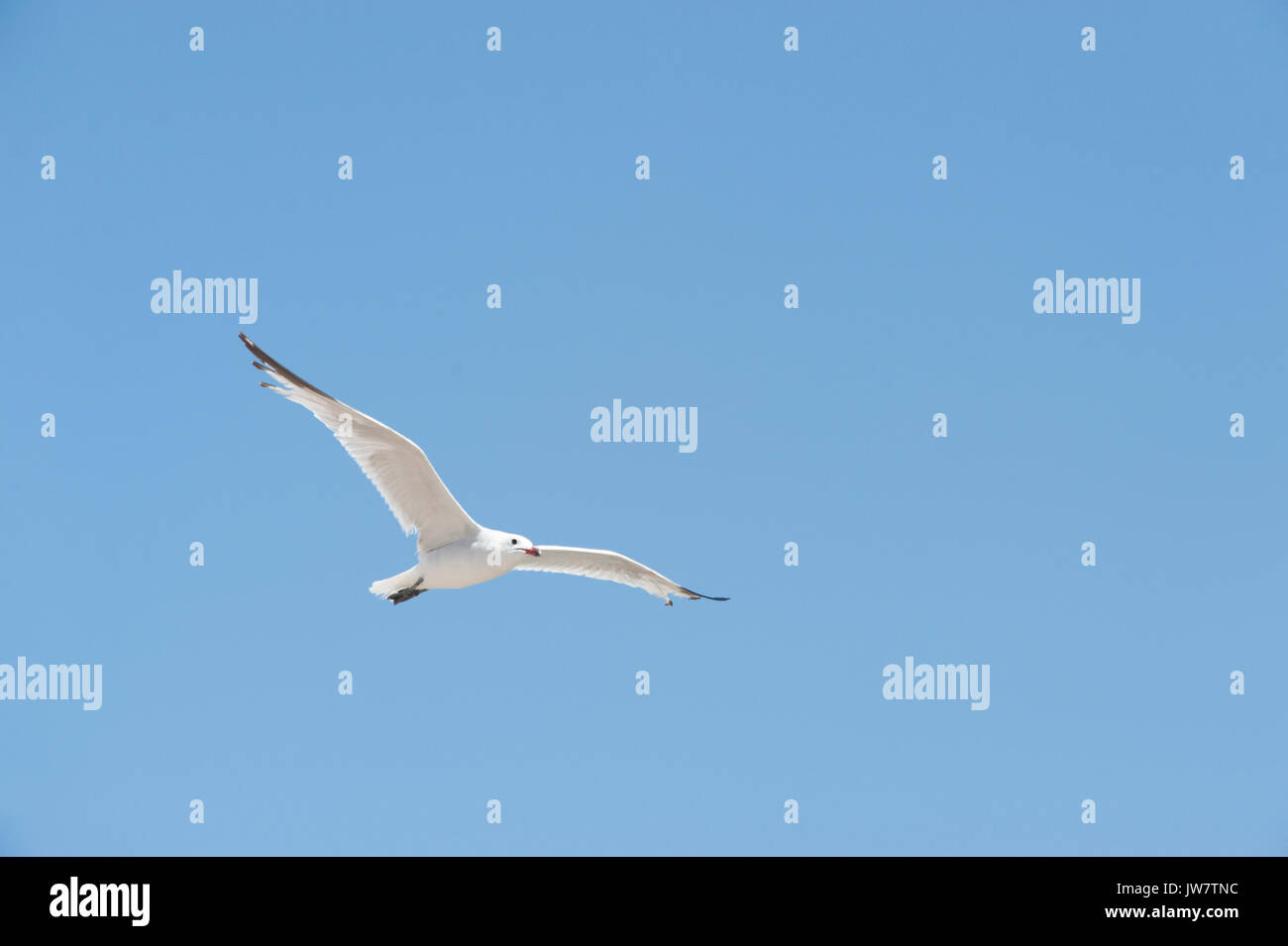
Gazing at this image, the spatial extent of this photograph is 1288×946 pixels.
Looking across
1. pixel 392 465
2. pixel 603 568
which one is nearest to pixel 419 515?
pixel 392 465

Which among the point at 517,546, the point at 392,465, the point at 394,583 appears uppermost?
the point at 392,465

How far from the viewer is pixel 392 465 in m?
14.6

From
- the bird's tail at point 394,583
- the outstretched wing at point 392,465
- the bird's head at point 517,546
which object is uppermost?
the outstretched wing at point 392,465

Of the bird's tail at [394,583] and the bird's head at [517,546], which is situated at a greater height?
the bird's head at [517,546]

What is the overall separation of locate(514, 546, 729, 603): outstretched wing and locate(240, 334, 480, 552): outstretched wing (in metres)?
1.31

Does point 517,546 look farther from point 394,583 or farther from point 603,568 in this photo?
point 603,568

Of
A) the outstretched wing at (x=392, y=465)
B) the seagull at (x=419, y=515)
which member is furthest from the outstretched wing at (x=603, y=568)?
the outstretched wing at (x=392, y=465)

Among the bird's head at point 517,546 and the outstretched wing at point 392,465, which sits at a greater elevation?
the outstretched wing at point 392,465

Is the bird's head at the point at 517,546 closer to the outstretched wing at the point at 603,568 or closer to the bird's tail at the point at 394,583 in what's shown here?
the outstretched wing at the point at 603,568

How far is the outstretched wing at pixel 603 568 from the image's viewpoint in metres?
16.3

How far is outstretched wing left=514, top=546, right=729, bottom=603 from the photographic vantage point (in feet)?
53.5

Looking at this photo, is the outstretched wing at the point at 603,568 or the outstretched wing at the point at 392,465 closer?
the outstretched wing at the point at 392,465

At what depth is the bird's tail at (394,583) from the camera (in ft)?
49.5

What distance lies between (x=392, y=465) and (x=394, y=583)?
5.01 feet
